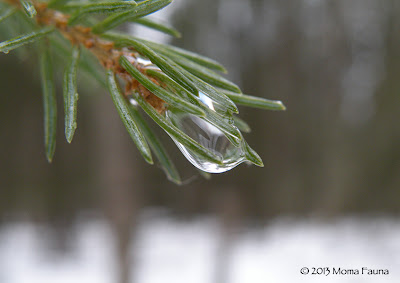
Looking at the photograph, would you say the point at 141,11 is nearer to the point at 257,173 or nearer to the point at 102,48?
the point at 102,48

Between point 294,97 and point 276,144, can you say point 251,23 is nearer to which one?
point 294,97

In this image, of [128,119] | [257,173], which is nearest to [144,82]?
[128,119]

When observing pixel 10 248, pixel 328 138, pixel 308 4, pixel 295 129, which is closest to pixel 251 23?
pixel 308 4

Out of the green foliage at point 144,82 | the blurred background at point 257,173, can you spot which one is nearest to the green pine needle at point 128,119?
the green foliage at point 144,82

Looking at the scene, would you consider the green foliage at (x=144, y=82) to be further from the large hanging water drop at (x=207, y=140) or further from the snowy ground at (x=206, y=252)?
the snowy ground at (x=206, y=252)

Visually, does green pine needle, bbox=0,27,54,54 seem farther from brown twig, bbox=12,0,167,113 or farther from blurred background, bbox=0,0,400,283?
blurred background, bbox=0,0,400,283

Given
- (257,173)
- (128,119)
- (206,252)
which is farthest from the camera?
(206,252)
